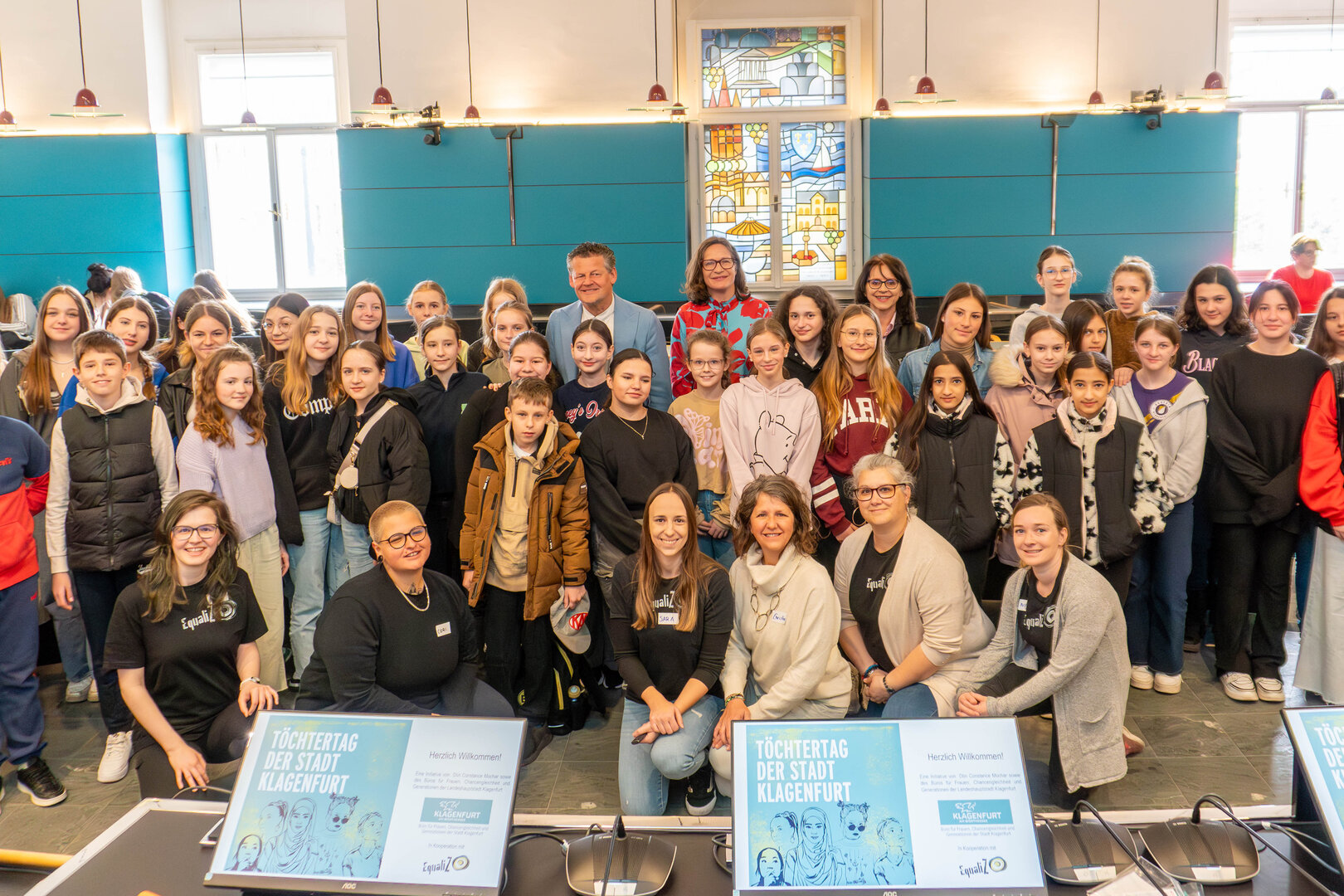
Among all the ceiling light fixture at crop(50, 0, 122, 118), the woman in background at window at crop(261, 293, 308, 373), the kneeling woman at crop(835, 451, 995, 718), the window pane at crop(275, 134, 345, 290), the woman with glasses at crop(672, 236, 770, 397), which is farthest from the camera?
the window pane at crop(275, 134, 345, 290)

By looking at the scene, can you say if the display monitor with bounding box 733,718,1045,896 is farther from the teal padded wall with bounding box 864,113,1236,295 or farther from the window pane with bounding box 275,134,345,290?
the window pane with bounding box 275,134,345,290

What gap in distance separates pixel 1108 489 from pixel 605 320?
2.11 metres

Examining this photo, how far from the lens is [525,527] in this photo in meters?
3.77

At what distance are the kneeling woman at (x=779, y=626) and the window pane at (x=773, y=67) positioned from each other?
6.28 meters

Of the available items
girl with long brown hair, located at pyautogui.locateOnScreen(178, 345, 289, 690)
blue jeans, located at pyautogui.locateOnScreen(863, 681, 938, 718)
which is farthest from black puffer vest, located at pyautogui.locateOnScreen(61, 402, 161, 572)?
blue jeans, located at pyautogui.locateOnScreen(863, 681, 938, 718)

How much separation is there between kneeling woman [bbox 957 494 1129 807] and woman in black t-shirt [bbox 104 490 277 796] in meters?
2.27

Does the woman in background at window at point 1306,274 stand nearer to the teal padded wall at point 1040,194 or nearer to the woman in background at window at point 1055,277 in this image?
the teal padded wall at point 1040,194

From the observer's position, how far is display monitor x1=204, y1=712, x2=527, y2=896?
190 cm

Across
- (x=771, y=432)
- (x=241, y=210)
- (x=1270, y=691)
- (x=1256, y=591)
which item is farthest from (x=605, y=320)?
(x=241, y=210)

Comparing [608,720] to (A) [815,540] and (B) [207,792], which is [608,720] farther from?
(B) [207,792]

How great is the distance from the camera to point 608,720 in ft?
13.4

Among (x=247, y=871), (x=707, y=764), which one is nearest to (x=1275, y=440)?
(x=707, y=764)

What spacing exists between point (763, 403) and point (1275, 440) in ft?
6.60

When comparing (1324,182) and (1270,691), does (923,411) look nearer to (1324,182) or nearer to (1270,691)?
(1270,691)
